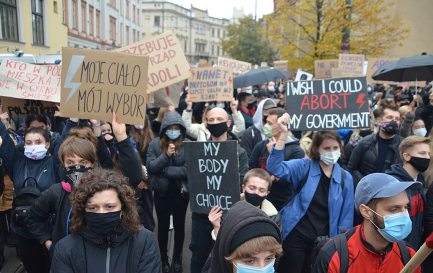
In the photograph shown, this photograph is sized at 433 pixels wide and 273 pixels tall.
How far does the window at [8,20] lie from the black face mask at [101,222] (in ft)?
55.5

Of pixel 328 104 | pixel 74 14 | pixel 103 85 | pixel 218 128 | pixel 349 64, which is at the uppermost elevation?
pixel 74 14

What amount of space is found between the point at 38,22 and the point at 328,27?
14.8 m

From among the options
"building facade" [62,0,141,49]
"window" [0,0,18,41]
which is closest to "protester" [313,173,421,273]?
"window" [0,0,18,41]

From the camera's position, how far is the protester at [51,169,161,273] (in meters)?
2.45

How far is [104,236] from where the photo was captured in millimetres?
2504

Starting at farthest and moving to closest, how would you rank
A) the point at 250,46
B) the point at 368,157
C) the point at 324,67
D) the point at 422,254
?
the point at 250,46, the point at 324,67, the point at 368,157, the point at 422,254

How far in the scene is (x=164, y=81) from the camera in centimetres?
543

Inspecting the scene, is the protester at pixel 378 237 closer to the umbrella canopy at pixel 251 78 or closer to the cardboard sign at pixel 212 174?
the cardboard sign at pixel 212 174

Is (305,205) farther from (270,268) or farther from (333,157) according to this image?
(270,268)

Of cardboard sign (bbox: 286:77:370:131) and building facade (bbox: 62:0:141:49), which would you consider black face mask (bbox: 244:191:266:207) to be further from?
building facade (bbox: 62:0:141:49)

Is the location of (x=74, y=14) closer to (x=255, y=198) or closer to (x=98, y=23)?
(x=98, y=23)

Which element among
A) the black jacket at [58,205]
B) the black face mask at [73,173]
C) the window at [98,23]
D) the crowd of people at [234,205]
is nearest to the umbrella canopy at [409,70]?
the crowd of people at [234,205]

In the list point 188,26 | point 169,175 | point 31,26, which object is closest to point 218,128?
point 169,175

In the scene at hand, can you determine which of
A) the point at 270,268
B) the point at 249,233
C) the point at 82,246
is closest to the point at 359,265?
the point at 270,268
